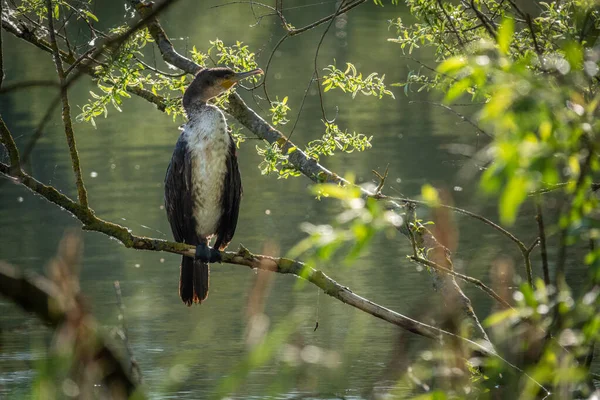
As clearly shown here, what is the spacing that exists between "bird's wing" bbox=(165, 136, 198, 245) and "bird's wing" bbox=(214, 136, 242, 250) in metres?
0.16

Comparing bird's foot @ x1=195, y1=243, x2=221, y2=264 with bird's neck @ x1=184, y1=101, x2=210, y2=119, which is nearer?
bird's foot @ x1=195, y1=243, x2=221, y2=264

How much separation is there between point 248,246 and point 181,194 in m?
4.79

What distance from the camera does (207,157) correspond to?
554 cm

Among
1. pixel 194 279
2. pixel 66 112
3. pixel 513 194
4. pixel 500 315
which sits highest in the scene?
pixel 66 112

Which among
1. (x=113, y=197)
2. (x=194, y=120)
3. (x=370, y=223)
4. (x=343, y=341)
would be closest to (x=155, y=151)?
(x=113, y=197)

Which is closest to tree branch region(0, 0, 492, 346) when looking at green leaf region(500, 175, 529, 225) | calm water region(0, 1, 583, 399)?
calm water region(0, 1, 583, 399)

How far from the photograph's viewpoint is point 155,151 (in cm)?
1544

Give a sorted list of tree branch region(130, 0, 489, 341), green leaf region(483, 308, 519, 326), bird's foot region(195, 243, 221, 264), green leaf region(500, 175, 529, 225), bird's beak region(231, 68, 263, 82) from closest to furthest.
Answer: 1. green leaf region(500, 175, 529, 225)
2. green leaf region(483, 308, 519, 326)
3. bird's foot region(195, 243, 221, 264)
4. tree branch region(130, 0, 489, 341)
5. bird's beak region(231, 68, 263, 82)

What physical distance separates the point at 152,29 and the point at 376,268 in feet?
12.7

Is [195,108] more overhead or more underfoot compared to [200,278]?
more overhead

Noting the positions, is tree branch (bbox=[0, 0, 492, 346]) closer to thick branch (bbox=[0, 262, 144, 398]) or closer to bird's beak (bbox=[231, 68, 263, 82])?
bird's beak (bbox=[231, 68, 263, 82])

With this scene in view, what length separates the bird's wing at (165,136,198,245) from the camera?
5566 mm

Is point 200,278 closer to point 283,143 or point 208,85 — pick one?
point 283,143

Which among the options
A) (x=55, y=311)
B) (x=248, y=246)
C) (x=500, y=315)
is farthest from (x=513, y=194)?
(x=248, y=246)
